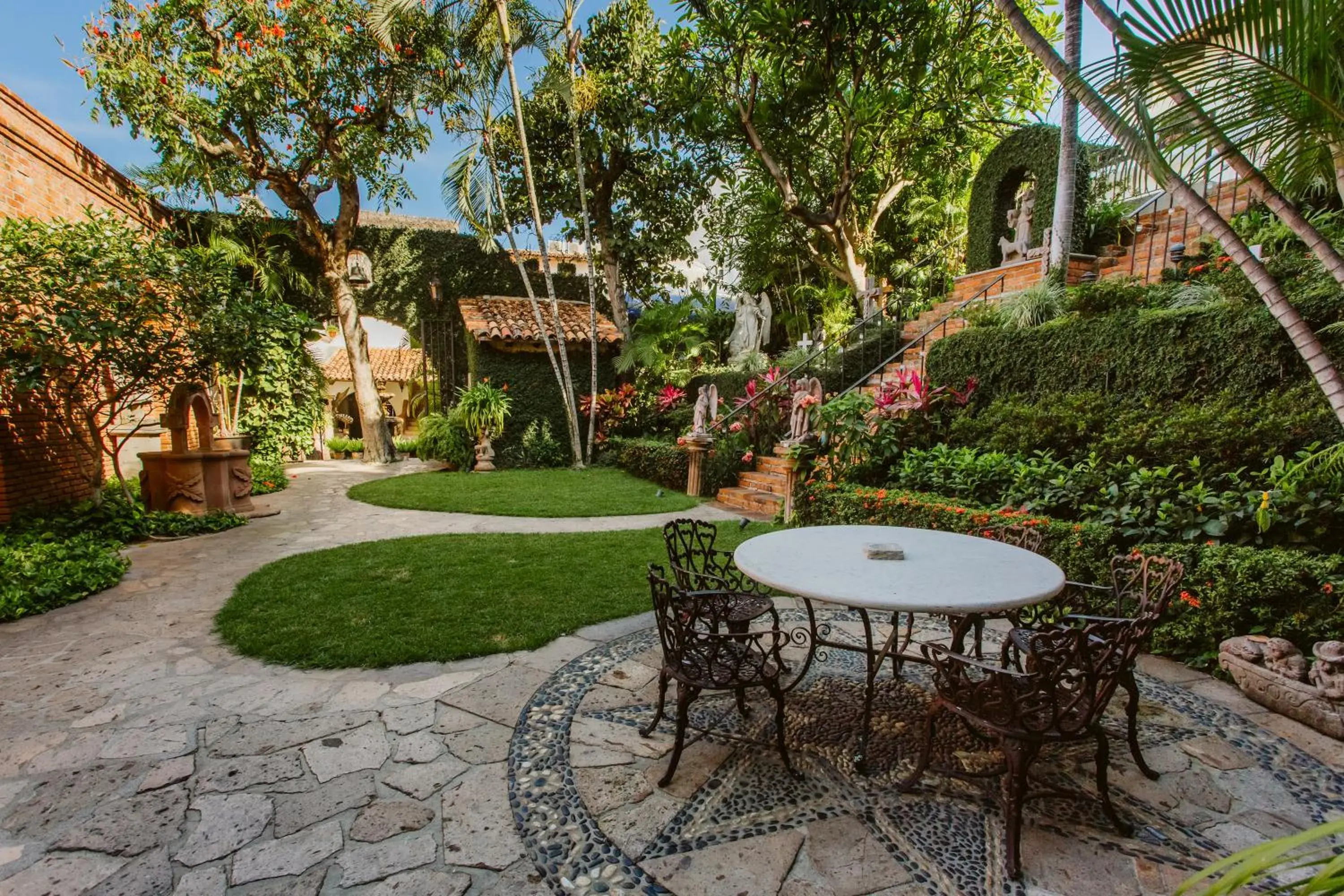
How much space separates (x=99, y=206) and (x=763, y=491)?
9.31 metres

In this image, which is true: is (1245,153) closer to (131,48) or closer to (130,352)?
(130,352)

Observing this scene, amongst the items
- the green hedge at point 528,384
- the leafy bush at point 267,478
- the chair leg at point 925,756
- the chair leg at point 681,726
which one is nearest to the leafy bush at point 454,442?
the green hedge at point 528,384

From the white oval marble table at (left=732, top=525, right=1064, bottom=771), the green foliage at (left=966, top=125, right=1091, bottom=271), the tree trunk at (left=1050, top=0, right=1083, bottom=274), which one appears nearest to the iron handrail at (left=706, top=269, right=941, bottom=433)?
the green foliage at (left=966, top=125, right=1091, bottom=271)

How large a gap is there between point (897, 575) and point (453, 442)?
1058cm

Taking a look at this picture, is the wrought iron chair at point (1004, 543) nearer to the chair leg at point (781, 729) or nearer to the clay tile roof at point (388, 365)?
the chair leg at point (781, 729)

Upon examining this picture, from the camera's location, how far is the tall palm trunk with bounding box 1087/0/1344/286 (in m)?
2.41

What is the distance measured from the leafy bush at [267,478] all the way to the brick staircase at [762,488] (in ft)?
22.9

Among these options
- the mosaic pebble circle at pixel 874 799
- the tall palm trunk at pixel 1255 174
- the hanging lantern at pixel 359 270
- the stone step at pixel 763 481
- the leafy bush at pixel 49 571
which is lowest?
the mosaic pebble circle at pixel 874 799

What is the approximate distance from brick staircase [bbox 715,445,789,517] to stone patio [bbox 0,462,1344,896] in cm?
421

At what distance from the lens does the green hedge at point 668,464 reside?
8.91 m

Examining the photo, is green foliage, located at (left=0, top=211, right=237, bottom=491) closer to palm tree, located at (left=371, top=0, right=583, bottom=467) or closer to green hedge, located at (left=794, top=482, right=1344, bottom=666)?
palm tree, located at (left=371, top=0, right=583, bottom=467)

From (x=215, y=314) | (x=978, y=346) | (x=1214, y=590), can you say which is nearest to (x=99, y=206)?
(x=215, y=314)

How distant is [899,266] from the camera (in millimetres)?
13539

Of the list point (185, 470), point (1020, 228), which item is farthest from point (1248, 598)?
point (185, 470)
